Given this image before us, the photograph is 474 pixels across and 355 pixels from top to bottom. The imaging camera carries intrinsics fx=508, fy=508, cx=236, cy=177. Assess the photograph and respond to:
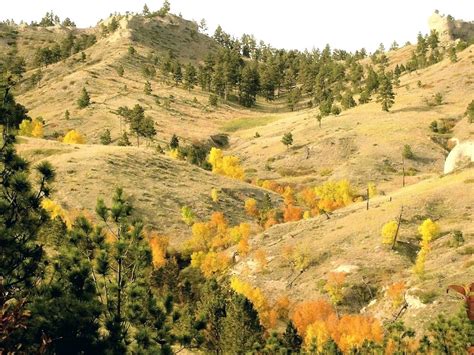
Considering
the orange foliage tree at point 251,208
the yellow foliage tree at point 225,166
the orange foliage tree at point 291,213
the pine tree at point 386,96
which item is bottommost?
the orange foliage tree at point 291,213

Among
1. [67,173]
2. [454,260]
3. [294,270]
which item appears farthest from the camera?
[67,173]

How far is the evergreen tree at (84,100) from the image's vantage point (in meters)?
184

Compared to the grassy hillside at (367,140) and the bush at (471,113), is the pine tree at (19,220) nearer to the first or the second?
the grassy hillside at (367,140)

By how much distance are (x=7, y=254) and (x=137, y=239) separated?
5.20 meters

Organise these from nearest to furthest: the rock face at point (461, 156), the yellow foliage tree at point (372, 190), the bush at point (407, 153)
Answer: the rock face at point (461, 156) → the yellow foliage tree at point (372, 190) → the bush at point (407, 153)

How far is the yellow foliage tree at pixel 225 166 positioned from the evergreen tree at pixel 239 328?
3137 inches

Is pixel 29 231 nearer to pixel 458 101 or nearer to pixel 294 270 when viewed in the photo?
pixel 294 270

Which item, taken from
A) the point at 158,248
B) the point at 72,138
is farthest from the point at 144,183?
the point at 72,138

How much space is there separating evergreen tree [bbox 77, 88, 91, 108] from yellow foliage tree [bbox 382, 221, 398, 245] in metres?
133

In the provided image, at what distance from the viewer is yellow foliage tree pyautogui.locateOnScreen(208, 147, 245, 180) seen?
463 feet

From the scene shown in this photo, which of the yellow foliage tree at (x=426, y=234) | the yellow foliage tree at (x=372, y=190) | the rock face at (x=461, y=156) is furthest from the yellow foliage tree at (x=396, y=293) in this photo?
the rock face at (x=461, y=156)

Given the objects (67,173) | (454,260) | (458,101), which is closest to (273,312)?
(454,260)

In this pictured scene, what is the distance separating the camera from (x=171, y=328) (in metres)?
21.2

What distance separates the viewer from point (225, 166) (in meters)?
144
